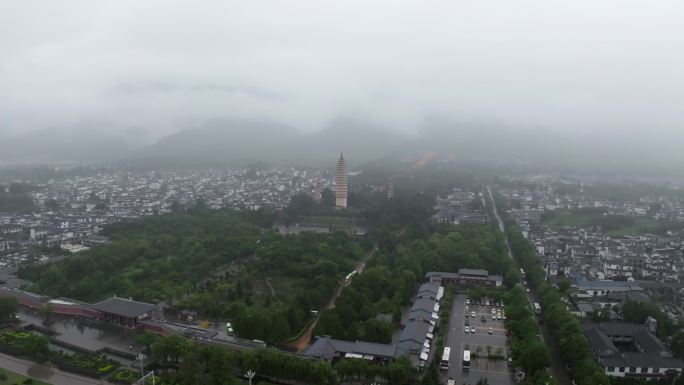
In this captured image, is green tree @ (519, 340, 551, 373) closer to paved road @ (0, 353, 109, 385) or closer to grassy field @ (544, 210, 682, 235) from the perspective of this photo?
paved road @ (0, 353, 109, 385)

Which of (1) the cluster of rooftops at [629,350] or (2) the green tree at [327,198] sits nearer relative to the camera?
(1) the cluster of rooftops at [629,350]

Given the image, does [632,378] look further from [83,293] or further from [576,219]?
[576,219]

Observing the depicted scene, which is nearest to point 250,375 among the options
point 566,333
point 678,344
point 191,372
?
point 191,372

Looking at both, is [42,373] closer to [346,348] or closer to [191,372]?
[191,372]

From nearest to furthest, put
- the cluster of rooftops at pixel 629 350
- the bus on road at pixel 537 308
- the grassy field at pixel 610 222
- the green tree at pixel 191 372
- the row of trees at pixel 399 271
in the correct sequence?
the green tree at pixel 191 372 → the cluster of rooftops at pixel 629 350 → the row of trees at pixel 399 271 → the bus on road at pixel 537 308 → the grassy field at pixel 610 222

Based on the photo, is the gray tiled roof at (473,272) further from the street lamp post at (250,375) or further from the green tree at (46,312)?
the green tree at (46,312)

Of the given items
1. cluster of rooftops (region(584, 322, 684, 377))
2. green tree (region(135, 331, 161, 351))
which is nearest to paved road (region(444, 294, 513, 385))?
cluster of rooftops (region(584, 322, 684, 377))

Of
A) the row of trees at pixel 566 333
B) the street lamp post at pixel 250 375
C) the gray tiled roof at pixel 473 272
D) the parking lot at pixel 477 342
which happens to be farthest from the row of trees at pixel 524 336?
the street lamp post at pixel 250 375

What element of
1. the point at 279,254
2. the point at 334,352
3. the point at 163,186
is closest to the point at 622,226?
the point at 279,254
